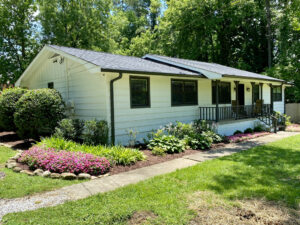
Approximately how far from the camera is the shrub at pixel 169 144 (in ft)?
23.4

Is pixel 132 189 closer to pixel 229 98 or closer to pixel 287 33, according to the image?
pixel 229 98

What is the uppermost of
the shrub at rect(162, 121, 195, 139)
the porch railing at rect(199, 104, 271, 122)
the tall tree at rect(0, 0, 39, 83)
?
the tall tree at rect(0, 0, 39, 83)

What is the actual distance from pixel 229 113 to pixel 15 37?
19676 millimetres

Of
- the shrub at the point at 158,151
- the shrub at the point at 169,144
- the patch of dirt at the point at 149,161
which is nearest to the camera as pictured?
the patch of dirt at the point at 149,161

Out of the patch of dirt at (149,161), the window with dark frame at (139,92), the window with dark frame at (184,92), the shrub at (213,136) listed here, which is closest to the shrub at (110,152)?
the patch of dirt at (149,161)

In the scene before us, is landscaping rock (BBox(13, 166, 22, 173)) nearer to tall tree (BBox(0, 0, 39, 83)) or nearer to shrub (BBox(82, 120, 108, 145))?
shrub (BBox(82, 120, 108, 145))

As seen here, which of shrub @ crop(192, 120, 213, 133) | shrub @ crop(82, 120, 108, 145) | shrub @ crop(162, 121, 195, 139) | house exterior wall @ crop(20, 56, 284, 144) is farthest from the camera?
shrub @ crop(192, 120, 213, 133)

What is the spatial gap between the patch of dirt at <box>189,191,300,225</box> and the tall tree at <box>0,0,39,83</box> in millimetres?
20608

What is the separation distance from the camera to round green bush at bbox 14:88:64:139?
7.52 meters

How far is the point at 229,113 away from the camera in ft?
36.0

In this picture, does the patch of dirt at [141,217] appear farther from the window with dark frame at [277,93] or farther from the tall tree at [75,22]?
the tall tree at [75,22]

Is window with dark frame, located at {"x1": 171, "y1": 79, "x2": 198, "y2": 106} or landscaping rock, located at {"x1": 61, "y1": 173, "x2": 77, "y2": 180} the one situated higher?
window with dark frame, located at {"x1": 171, "y1": 79, "x2": 198, "y2": 106}

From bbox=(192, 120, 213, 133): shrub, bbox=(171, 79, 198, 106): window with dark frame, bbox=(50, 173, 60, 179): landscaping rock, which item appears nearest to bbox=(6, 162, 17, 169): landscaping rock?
bbox=(50, 173, 60, 179): landscaping rock

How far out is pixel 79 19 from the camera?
2188cm
